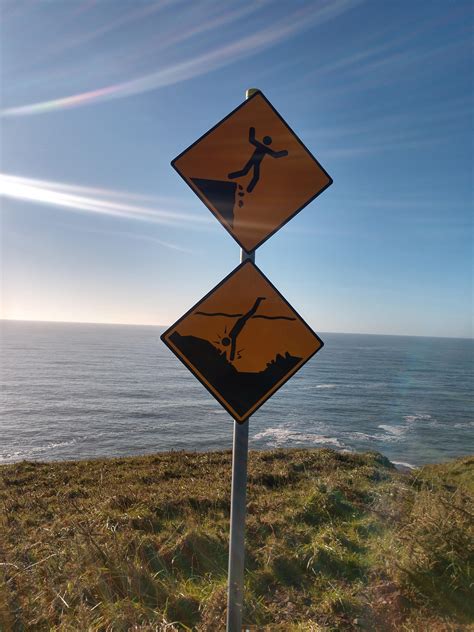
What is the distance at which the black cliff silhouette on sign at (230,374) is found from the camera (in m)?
2.22

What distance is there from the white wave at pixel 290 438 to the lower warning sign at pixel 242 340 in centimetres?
2875

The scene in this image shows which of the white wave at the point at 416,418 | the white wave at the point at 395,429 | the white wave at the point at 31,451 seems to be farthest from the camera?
the white wave at the point at 416,418

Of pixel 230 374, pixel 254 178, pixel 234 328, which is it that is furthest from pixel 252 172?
pixel 230 374

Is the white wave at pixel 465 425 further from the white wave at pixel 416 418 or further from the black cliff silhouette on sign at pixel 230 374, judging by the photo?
the black cliff silhouette on sign at pixel 230 374

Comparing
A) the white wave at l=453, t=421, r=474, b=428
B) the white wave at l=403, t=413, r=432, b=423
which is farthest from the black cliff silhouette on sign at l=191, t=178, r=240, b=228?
the white wave at l=453, t=421, r=474, b=428

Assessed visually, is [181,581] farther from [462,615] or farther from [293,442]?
[293,442]

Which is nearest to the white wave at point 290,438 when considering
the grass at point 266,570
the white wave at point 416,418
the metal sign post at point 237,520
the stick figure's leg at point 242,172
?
the white wave at point 416,418

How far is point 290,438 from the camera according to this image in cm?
3266

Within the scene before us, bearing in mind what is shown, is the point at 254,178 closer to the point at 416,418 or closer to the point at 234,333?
the point at 234,333

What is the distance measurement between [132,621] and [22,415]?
146 feet

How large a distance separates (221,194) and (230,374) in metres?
1.02

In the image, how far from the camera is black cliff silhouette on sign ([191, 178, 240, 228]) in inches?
90.4

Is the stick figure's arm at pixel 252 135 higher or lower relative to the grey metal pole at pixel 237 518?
higher

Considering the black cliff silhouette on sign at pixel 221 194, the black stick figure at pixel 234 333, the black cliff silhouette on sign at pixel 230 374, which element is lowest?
the black cliff silhouette on sign at pixel 230 374
